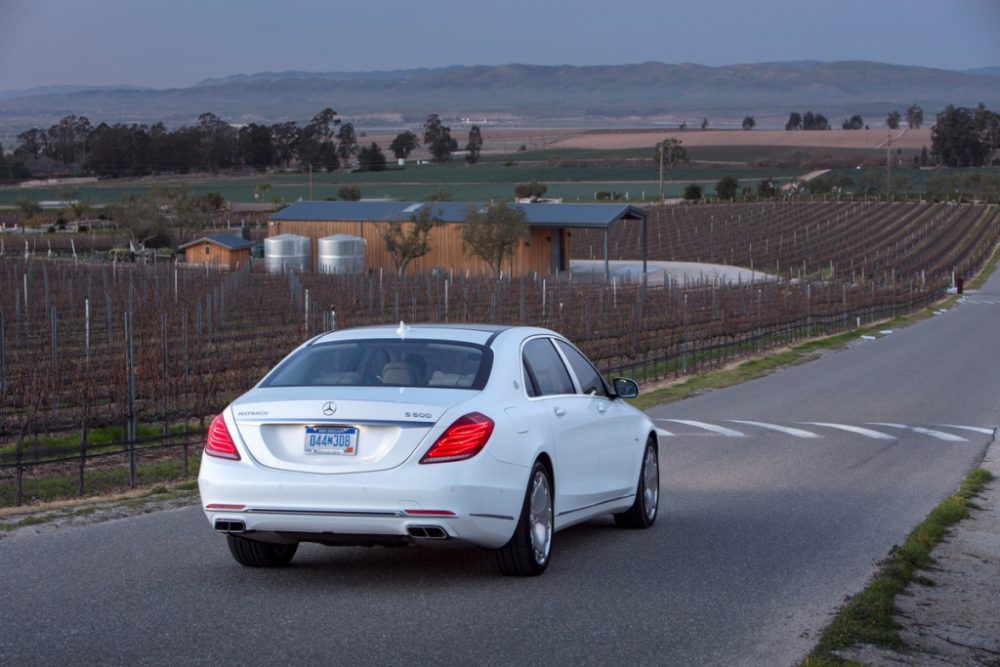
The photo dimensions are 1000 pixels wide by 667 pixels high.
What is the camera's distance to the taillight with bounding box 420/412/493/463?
8195 mm

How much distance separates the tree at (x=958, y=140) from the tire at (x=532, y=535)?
640 ft

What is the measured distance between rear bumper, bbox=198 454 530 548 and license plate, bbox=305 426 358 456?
15cm

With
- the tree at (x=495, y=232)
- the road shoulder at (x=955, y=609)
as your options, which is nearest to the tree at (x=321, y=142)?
the tree at (x=495, y=232)

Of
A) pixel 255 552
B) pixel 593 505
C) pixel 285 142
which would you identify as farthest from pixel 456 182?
pixel 255 552

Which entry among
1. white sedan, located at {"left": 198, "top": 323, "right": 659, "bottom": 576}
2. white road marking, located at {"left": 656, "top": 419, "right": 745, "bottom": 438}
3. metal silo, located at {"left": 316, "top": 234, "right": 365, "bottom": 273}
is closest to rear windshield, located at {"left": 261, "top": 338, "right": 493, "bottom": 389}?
white sedan, located at {"left": 198, "top": 323, "right": 659, "bottom": 576}

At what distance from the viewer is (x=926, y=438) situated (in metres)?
18.7

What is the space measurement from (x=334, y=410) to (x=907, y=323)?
49.0m

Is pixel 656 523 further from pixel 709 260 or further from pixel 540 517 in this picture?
pixel 709 260

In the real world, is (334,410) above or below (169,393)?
above

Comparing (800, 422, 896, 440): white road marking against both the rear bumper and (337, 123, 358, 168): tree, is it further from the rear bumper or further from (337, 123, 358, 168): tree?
(337, 123, 358, 168): tree

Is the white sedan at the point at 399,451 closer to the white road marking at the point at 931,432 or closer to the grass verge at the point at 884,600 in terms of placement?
the grass verge at the point at 884,600

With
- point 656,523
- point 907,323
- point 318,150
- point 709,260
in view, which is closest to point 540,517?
point 656,523

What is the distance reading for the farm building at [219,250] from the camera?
8000 cm

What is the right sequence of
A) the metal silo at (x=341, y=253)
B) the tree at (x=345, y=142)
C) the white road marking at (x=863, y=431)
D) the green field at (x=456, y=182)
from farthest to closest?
the tree at (x=345, y=142) → the green field at (x=456, y=182) → the metal silo at (x=341, y=253) → the white road marking at (x=863, y=431)
